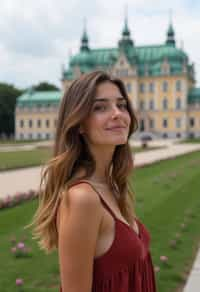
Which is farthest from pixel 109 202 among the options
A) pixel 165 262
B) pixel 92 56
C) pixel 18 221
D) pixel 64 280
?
pixel 92 56

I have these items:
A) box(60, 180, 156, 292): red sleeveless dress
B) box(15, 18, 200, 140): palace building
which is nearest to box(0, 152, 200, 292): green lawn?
box(60, 180, 156, 292): red sleeveless dress

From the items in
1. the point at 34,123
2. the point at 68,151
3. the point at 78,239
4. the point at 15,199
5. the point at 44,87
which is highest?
the point at 44,87

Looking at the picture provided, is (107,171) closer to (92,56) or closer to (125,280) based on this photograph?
(125,280)

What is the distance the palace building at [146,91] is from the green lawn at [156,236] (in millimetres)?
62970

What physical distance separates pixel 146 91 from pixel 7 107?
2388cm

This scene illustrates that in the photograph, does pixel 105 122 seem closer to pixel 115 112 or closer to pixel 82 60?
pixel 115 112

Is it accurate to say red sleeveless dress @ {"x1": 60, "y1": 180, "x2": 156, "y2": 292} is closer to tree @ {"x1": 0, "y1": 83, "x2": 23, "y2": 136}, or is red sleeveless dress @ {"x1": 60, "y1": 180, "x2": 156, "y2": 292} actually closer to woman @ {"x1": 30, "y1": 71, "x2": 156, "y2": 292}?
woman @ {"x1": 30, "y1": 71, "x2": 156, "y2": 292}

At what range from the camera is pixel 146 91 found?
81.9m

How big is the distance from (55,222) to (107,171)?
0.31m

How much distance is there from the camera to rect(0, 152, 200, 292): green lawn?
4793mm

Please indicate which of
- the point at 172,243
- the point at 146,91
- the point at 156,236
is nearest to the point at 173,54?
the point at 146,91

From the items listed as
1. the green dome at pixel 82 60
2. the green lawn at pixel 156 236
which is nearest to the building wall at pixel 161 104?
the green dome at pixel 82 60

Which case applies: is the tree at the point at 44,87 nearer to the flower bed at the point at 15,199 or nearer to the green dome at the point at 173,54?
the green dome at the point at 173,54

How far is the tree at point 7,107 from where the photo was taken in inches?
3233
